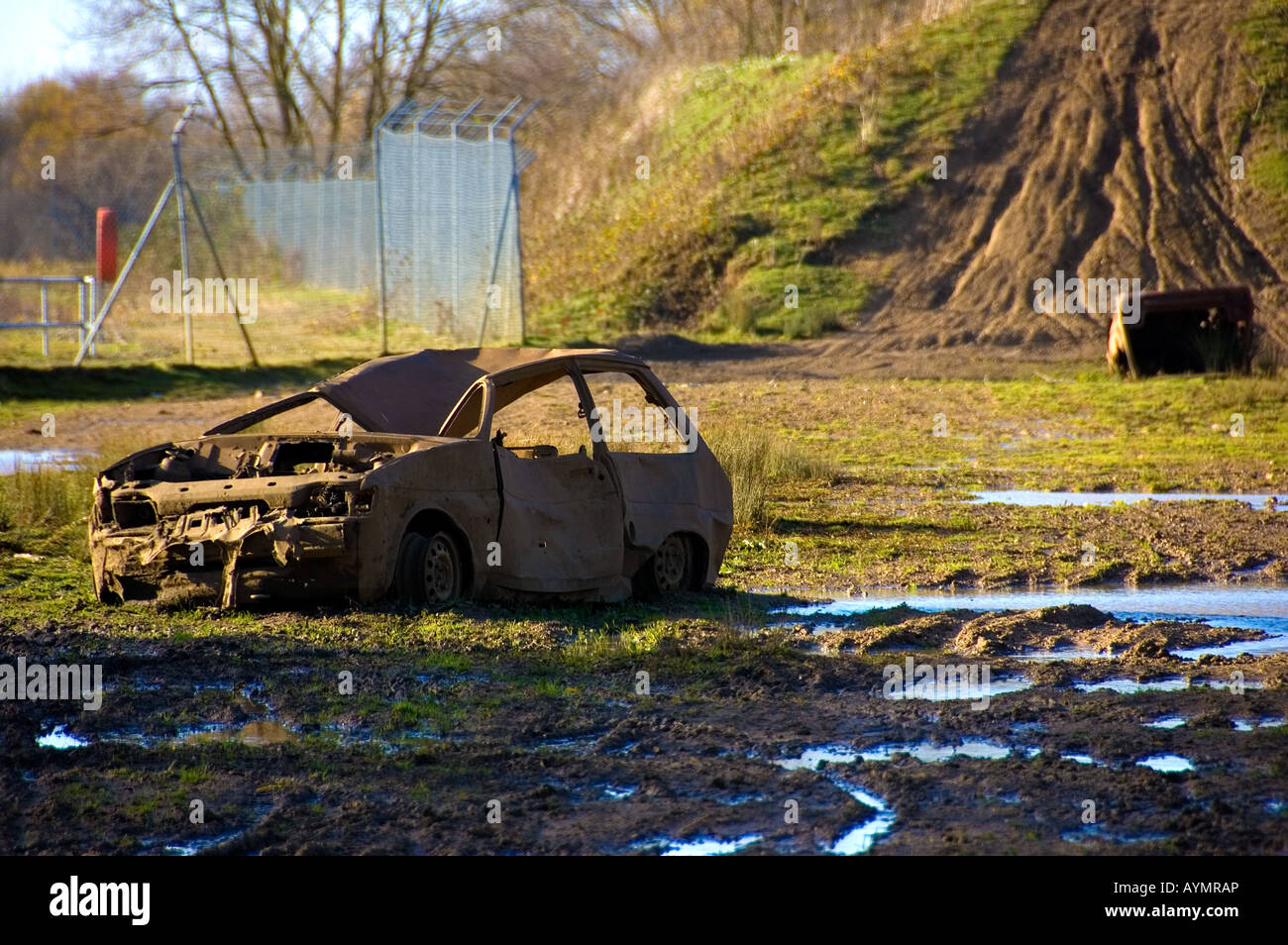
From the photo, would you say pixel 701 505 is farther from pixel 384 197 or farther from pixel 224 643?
pixel 384 197

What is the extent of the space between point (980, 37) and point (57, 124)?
31.9 meters

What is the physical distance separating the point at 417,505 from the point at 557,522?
1032 mm

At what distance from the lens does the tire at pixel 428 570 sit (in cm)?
872

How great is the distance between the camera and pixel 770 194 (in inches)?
1578

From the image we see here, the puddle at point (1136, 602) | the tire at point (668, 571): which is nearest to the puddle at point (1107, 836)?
the puddle at point (1136, 602)

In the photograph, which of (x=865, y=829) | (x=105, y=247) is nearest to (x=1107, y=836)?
(x=865, y=829)

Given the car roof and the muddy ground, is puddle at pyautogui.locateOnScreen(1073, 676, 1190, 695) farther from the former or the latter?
the car roof

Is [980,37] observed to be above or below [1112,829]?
above

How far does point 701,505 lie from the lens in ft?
33.7

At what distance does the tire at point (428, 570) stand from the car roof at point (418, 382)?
4.17 ft

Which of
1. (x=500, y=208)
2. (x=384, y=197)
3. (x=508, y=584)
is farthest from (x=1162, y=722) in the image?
(x=384, y=197)

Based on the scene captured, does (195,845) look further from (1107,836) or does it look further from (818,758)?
(1107,836)

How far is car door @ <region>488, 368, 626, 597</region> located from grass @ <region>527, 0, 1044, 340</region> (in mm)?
24314

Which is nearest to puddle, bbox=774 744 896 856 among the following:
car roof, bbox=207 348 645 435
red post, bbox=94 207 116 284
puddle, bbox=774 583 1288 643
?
puddle, bbox=774 583 1288 643
